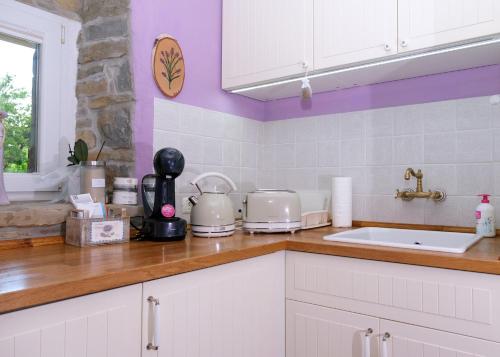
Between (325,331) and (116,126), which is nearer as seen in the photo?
(325,331)

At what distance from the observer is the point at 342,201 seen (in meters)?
1.97

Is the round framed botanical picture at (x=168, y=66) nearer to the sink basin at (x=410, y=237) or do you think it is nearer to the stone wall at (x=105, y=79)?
the stone wall at (x=105, y=79)

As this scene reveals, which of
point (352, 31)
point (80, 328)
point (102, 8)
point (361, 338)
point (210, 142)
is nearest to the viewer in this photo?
point (80, 328)

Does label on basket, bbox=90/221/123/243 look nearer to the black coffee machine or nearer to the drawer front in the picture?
the black coffee machine

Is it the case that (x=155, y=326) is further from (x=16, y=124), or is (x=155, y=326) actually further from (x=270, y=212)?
(x=16, y=124)

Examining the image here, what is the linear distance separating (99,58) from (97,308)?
4.14ft

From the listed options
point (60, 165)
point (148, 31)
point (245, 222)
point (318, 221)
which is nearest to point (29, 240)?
point (60, 165)

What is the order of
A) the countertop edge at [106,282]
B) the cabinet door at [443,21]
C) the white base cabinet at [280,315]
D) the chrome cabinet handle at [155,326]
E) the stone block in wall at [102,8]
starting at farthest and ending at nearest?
the stone block in wall at [102,8] → the cabinet door at [443,21] → the chrome cabinet handle at [155,326] → the white base cabinet at [280,315] → the countertop edge at [106,282]

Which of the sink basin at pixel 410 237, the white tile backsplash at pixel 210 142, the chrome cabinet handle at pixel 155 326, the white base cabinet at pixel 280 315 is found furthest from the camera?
the white tile backsplash at pixel 210 142

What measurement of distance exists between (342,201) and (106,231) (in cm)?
109

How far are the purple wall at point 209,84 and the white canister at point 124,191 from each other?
0.31ft

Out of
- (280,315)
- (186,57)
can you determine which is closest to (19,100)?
(186,57)

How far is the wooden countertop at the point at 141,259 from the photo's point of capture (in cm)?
86

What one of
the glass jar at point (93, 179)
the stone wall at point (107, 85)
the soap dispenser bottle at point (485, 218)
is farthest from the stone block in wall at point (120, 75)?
the soap dispenser bottle at point (485, 218)
